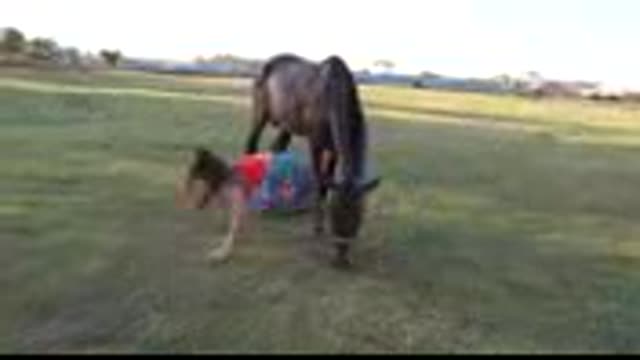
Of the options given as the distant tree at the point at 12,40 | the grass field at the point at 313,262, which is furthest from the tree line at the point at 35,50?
the grass field at the point at 313,262

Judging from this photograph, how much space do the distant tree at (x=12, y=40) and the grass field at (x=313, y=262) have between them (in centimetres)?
3461

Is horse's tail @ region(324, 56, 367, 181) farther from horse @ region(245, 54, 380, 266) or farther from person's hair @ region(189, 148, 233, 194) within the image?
person's hair @ region(189, 148, 233, 194)

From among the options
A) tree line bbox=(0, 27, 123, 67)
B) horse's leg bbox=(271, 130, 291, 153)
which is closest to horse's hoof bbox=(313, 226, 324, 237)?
horse's leg bbox=(271, 130, 291, 153)

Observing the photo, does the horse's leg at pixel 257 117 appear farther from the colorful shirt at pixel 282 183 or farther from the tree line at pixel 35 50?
the tree line at pixel 35 50

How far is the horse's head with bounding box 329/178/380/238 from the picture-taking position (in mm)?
12359

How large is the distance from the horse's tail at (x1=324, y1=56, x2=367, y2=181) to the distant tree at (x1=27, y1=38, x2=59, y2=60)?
43.8m

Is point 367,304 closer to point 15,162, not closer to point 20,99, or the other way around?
point 15,162

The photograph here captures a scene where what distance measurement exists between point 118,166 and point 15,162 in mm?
1336

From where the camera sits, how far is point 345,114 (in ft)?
42.7

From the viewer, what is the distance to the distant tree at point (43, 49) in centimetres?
5649

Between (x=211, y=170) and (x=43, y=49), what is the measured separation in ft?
156

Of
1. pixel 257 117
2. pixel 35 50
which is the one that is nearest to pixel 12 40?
pixel 35 50

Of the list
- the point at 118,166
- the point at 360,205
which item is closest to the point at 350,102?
the point at 360,205

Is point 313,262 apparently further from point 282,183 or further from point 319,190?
point 282,183
